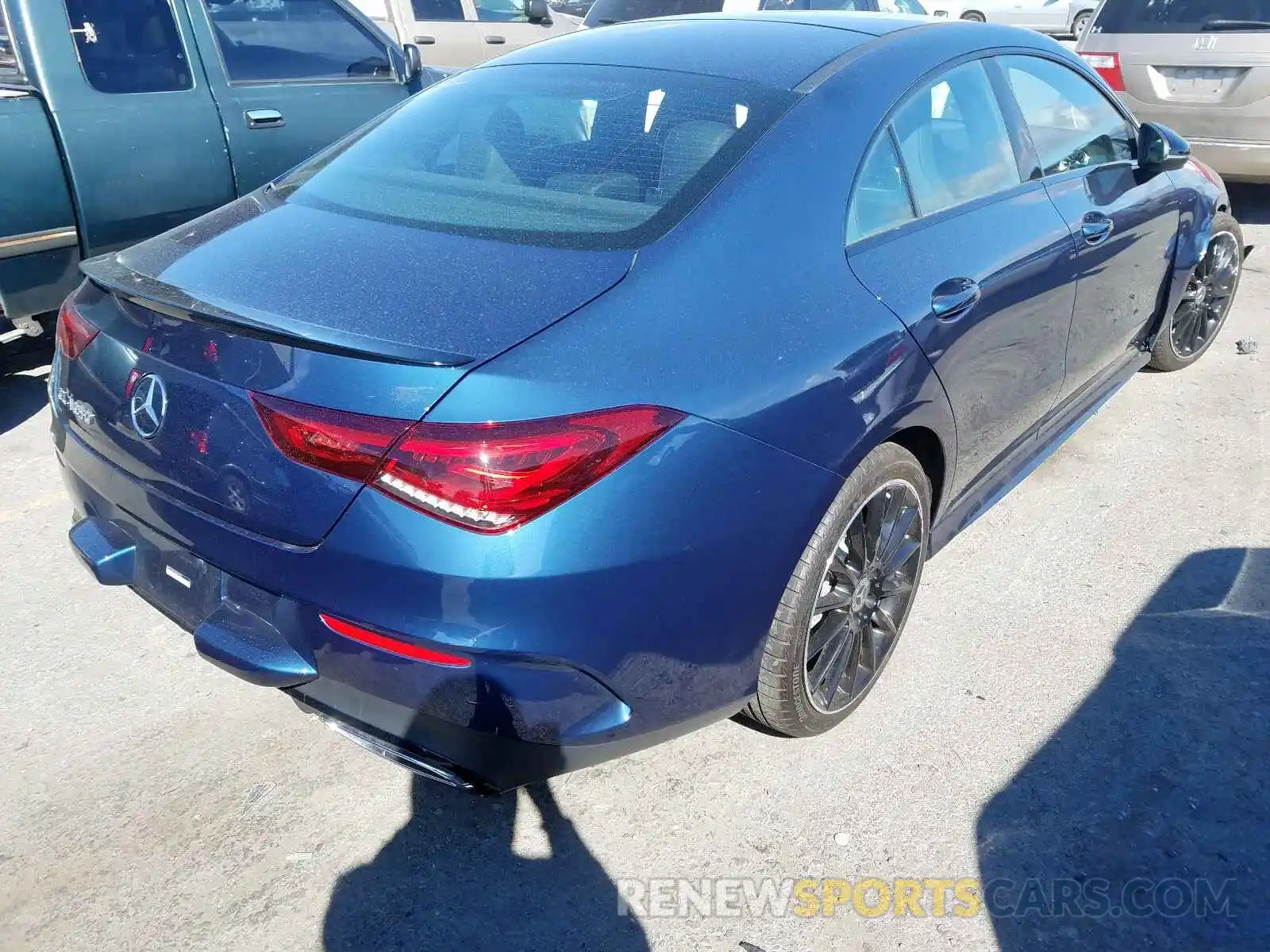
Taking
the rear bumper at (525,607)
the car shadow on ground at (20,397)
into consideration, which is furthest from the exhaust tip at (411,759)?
the car shadow on ground at (20,397)

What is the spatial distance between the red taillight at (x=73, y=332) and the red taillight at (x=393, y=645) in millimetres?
916

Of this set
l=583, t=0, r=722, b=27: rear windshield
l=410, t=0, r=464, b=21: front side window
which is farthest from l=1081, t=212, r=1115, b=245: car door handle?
l=410, t=0, r=464, b=21: front side window

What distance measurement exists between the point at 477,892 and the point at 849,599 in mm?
1068

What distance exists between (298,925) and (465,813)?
0.43 meters

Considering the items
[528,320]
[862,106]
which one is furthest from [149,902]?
[862,106]

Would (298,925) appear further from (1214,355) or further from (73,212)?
(1214,355)

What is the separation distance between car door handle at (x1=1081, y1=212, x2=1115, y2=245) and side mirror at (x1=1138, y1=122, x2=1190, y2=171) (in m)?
0.44

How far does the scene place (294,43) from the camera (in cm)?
517

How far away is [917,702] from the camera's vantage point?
2.80m

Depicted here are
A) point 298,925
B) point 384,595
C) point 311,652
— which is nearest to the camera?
point 384,595

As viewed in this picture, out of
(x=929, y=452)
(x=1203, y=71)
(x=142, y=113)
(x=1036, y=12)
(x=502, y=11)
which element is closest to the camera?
(x=929, y=452)

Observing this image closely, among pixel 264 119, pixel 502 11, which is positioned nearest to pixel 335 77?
pixel 264 119

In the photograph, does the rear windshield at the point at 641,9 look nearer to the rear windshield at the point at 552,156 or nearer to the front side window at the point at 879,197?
the rear windshield at the point at 552,156

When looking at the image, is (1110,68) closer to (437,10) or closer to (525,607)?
(437,10)
